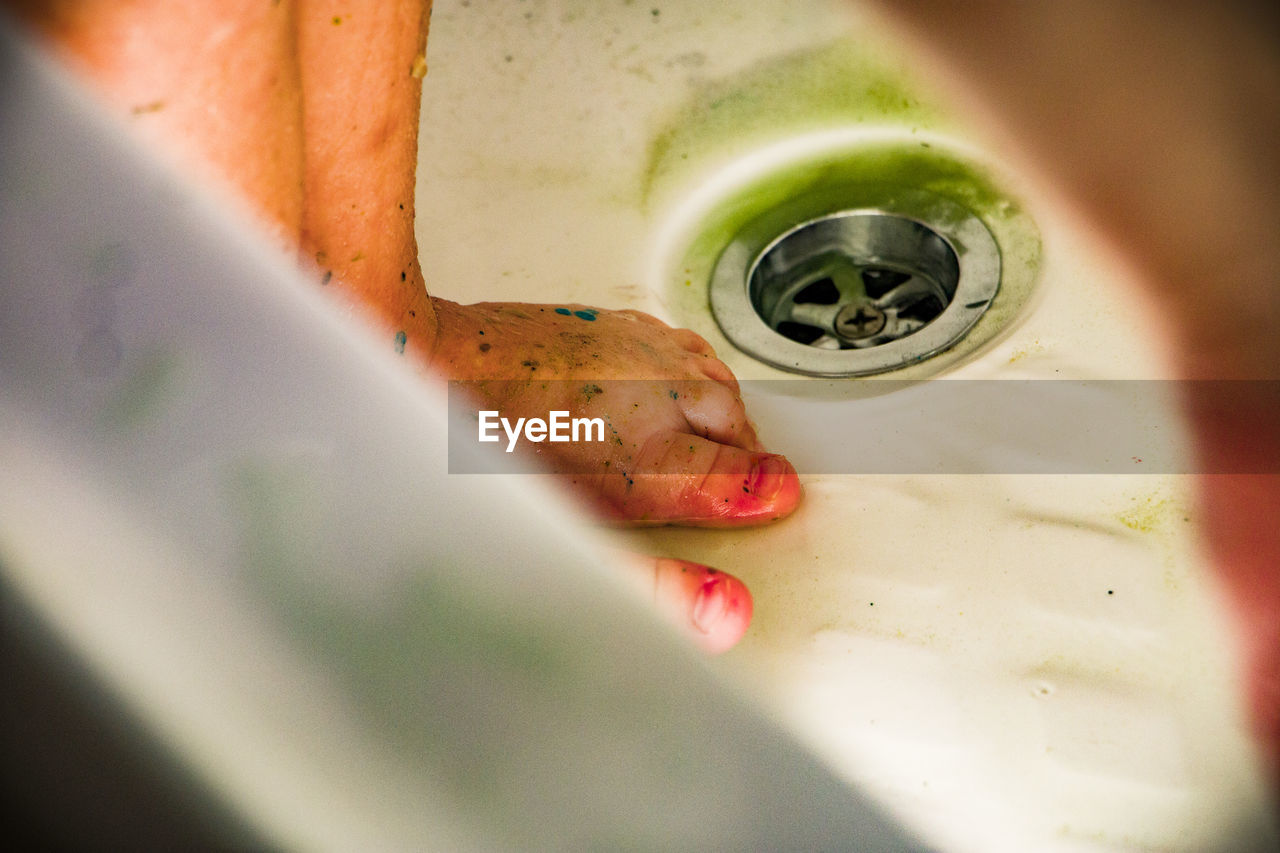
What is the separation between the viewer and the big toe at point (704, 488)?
2.20 feet

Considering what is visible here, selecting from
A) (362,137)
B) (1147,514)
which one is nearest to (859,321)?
(1147,514)

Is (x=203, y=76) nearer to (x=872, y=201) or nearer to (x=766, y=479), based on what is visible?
(x=766, y=479)

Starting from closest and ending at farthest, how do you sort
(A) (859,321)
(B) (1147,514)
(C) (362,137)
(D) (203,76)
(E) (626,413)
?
(D) (203,76)
(C) (362,137)
(B) (1147,514)
(E) (626,413)
(A) (859,321)

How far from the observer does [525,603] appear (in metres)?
0.57

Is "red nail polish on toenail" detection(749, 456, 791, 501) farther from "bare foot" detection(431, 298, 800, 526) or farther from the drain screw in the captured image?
the drain screw

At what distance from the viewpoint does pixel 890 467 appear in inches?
27.2

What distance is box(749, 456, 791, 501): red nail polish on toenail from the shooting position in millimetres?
668

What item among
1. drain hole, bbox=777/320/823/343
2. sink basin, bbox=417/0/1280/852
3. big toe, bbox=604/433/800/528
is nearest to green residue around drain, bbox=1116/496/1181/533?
sink basin, bbox=417/0/1280/852

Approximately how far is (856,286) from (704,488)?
0.32 m

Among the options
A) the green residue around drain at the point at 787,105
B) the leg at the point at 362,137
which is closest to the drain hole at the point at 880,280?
the green residue around drain at the point at 787,105

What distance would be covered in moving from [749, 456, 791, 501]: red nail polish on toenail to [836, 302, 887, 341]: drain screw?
0.77 feet

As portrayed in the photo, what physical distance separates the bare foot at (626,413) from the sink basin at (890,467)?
0.08ft

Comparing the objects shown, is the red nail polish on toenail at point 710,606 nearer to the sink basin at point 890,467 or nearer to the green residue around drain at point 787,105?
the sink basin at point 890,467

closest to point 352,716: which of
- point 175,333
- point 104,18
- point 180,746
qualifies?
point 180,746
